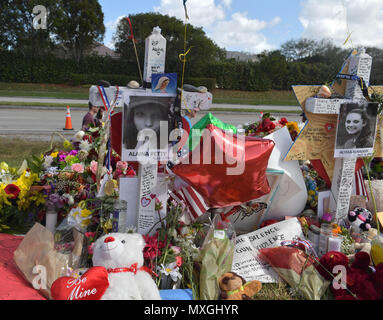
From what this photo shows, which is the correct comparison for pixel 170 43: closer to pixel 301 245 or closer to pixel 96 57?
pixel 96 57

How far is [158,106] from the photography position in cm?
287

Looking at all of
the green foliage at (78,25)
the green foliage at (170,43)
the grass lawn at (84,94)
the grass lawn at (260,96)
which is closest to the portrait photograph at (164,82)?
the grass lawn at (84,94)

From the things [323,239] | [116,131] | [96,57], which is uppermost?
[96,57]

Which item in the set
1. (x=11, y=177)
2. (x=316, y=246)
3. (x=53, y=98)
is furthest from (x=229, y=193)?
(x=53, y=98)

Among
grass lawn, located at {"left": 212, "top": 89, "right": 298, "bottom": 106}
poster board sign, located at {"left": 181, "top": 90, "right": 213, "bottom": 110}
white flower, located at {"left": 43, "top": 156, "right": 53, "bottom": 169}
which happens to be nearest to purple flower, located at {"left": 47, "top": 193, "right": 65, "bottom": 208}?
white flower, located at {"left": 43, "top": 156, "right": 53, "bottom": 169}

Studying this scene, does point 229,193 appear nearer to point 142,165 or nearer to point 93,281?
point 142,165

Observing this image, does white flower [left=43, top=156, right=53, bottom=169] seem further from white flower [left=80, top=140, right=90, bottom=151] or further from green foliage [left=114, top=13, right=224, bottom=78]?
green foliage [left=114, top=13, right=224, bottom=78]

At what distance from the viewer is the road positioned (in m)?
9.06

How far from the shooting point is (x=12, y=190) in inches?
135

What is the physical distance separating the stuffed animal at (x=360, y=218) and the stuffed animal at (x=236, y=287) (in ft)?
4.74

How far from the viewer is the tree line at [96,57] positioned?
1873cm

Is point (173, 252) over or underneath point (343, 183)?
underneath

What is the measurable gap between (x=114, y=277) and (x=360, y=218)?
96.9 inches

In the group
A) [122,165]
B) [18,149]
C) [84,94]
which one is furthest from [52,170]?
[84,94]
